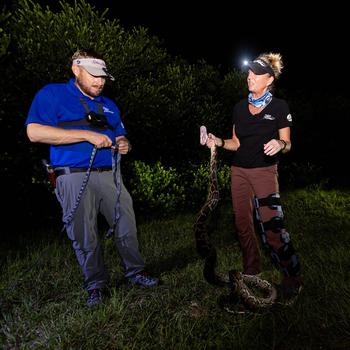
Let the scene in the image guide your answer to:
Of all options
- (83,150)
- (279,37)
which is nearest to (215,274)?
(83,150)

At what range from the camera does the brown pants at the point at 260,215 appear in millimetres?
3764

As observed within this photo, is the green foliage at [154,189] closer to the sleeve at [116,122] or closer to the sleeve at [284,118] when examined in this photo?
the sleeve at [116,122]

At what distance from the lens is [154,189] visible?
8.09 m

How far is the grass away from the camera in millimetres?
3072

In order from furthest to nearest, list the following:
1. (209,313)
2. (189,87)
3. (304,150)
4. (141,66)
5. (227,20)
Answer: (227,20)
(304,150)
(189,87)
(141,66)
(209,313)

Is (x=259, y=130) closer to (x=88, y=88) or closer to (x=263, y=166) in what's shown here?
(x=263, y=166)

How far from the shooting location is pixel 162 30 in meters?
22.0

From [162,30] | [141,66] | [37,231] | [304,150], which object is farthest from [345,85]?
[37,231]

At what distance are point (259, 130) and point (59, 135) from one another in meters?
1.95

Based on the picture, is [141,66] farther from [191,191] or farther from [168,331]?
[168,331]

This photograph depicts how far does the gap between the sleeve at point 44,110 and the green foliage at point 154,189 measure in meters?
4.17

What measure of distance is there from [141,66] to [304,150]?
7114mm

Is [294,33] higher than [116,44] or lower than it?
higher

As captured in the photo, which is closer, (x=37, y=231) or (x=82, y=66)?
(x=82, y=66)
